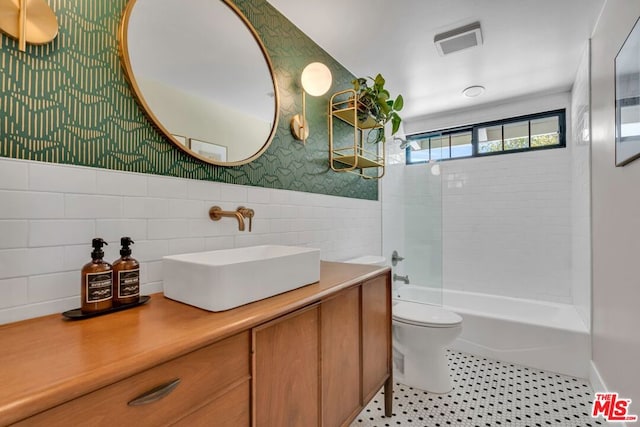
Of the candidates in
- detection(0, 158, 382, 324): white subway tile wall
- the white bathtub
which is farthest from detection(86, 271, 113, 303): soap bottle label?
the white bathtub

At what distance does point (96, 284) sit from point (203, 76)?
101 cm

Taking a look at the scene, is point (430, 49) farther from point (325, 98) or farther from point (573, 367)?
point (573, 367)

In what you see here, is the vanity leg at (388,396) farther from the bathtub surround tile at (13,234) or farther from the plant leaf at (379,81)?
the plant leaf at (379,81)

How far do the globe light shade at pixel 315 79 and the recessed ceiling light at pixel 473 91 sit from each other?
5.45 feet

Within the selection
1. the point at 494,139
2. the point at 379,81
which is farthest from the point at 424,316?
the point at 494,139

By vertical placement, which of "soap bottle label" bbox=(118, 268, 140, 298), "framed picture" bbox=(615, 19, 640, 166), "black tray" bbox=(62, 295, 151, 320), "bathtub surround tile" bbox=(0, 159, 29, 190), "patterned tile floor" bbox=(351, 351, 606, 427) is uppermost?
"framed picture" bbox=(615, 19, 640, 166)

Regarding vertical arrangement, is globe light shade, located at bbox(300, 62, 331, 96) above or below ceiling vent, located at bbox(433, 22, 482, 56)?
below

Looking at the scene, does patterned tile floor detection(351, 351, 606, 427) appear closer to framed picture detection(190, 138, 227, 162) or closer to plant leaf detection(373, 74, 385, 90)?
framed picture detection(190, 138, 227, 162)

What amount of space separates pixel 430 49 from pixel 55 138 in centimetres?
231

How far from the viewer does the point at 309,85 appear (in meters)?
1.99

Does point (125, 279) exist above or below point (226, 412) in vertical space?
above

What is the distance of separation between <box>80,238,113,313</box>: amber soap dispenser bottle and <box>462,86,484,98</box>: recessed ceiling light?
3.19m

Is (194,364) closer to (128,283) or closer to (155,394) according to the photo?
(155,394)

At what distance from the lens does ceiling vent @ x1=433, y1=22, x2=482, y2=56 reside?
1.99m
